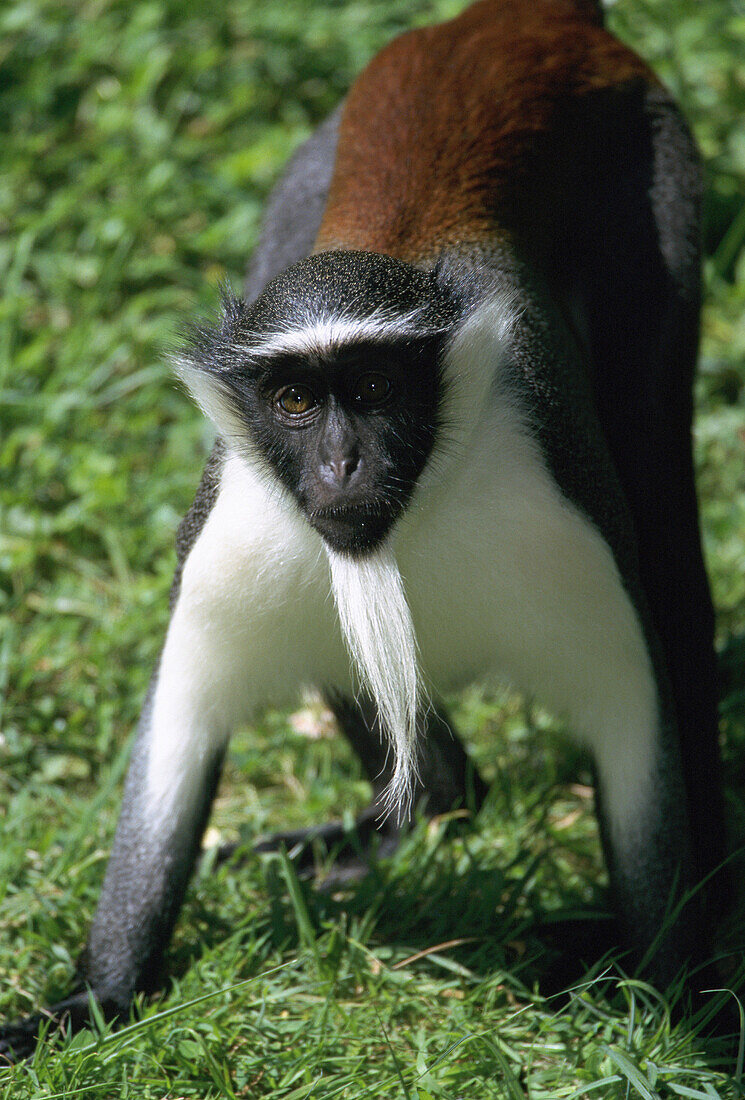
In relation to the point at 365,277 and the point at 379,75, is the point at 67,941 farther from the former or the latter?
the point at 379,75

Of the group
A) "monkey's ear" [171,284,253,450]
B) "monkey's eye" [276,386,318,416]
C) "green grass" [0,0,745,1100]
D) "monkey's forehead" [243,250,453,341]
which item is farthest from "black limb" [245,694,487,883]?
"monkey's forehead" [243,250,453,341]

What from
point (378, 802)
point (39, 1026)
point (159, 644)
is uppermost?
point (39, 1026)

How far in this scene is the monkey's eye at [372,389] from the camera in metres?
2.72

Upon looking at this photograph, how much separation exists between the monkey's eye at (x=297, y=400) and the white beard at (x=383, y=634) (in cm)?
32

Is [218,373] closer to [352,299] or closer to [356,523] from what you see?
[352,299]

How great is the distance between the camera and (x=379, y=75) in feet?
12.8

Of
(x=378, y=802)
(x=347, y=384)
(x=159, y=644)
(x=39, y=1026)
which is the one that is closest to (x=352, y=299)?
(x=347, y=384)

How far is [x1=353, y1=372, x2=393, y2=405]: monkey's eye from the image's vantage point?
107 inches

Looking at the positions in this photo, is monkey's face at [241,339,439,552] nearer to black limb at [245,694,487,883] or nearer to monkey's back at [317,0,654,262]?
monkey's back at [317,0,654,262]

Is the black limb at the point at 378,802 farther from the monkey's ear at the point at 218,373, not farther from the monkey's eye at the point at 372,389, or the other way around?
the monkey's eye at the point at 372,389

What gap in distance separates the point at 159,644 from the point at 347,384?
205cm

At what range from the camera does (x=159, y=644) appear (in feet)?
14.8

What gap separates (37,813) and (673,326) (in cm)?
238

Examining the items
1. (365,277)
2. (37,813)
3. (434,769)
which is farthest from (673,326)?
(37,813)
